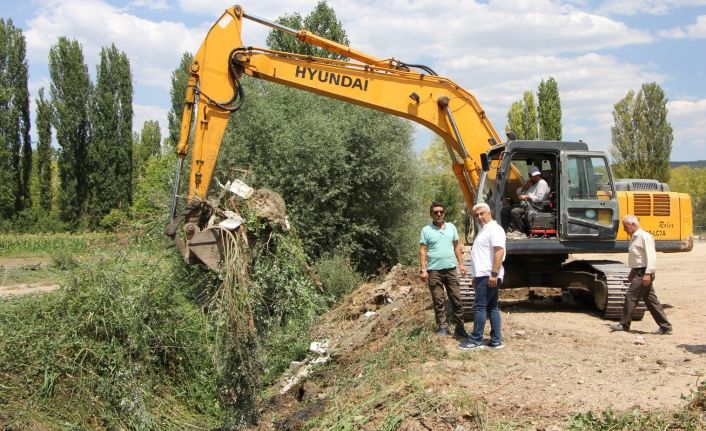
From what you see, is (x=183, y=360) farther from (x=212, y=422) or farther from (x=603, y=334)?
(x=603, y=334)

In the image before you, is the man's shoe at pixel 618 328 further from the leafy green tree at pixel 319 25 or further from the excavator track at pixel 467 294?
the leafy green tree at pixel 319 25

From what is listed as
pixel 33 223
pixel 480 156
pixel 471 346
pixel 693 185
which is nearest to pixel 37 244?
pixel 33 223

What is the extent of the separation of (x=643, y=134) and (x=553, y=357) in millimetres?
33939

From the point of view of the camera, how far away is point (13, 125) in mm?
39094

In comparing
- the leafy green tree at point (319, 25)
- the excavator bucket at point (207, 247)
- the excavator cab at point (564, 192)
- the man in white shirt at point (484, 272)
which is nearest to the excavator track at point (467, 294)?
the excavator cab at point (564, 192)

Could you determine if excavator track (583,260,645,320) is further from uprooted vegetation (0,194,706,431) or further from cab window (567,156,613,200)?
cab window (567,156,613,200)

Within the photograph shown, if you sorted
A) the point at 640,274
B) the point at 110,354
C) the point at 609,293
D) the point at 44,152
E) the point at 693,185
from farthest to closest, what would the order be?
the point at 693,185 < the point at 44,152 < the point at 609,293 < the point at 640,274 < the point at 110,354

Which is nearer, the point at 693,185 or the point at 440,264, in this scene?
the point at 440,264

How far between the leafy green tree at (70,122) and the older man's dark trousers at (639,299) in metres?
35.2

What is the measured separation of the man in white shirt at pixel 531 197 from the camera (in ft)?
34.1

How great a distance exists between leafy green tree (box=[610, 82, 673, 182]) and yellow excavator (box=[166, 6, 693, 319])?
29327 mm

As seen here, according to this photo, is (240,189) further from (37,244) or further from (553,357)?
(37,244)

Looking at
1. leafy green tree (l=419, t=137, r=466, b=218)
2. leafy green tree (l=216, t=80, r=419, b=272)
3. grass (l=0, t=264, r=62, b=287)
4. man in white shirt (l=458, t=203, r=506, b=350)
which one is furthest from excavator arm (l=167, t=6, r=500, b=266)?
grass (l=0, t=264, r=62, b=287)

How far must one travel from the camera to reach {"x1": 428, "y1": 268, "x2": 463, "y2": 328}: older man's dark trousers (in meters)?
9.03
